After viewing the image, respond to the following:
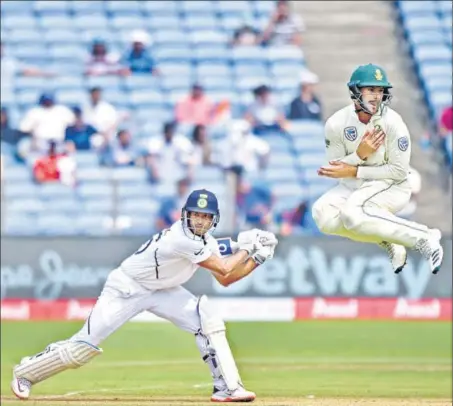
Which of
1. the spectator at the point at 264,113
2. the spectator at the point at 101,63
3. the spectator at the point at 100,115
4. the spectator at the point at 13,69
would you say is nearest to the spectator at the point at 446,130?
the spectator at the point at 264,113

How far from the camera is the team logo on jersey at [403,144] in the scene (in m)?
10.0

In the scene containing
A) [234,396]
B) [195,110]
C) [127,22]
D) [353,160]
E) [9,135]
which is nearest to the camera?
[353,160]

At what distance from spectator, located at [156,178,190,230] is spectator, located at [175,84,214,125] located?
141 cm

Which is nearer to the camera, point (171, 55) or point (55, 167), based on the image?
point (55, 167)

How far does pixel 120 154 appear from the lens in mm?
18922

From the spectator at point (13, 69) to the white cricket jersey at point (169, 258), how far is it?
1085cm

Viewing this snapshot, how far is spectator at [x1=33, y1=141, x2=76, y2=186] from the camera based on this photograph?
60.6 ft

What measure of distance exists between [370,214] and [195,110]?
9697 millimetres

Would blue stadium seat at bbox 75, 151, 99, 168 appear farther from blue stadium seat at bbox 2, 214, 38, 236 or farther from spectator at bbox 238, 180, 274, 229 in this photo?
spectator at bbox 238, 180, 274, 229

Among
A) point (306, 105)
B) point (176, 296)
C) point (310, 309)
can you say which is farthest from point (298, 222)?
point (176, 296)

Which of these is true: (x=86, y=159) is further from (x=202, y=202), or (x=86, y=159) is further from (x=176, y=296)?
(x=202, y=202)

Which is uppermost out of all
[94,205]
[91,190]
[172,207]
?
[91,190]

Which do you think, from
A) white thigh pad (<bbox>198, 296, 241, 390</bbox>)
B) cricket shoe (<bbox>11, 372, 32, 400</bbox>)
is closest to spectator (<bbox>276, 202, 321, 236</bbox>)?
white thigh pad (<bbox>198, 296, 241, 390</bbox>)

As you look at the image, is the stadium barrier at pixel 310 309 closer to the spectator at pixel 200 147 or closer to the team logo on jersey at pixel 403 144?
the spectator at pixel 200 147
